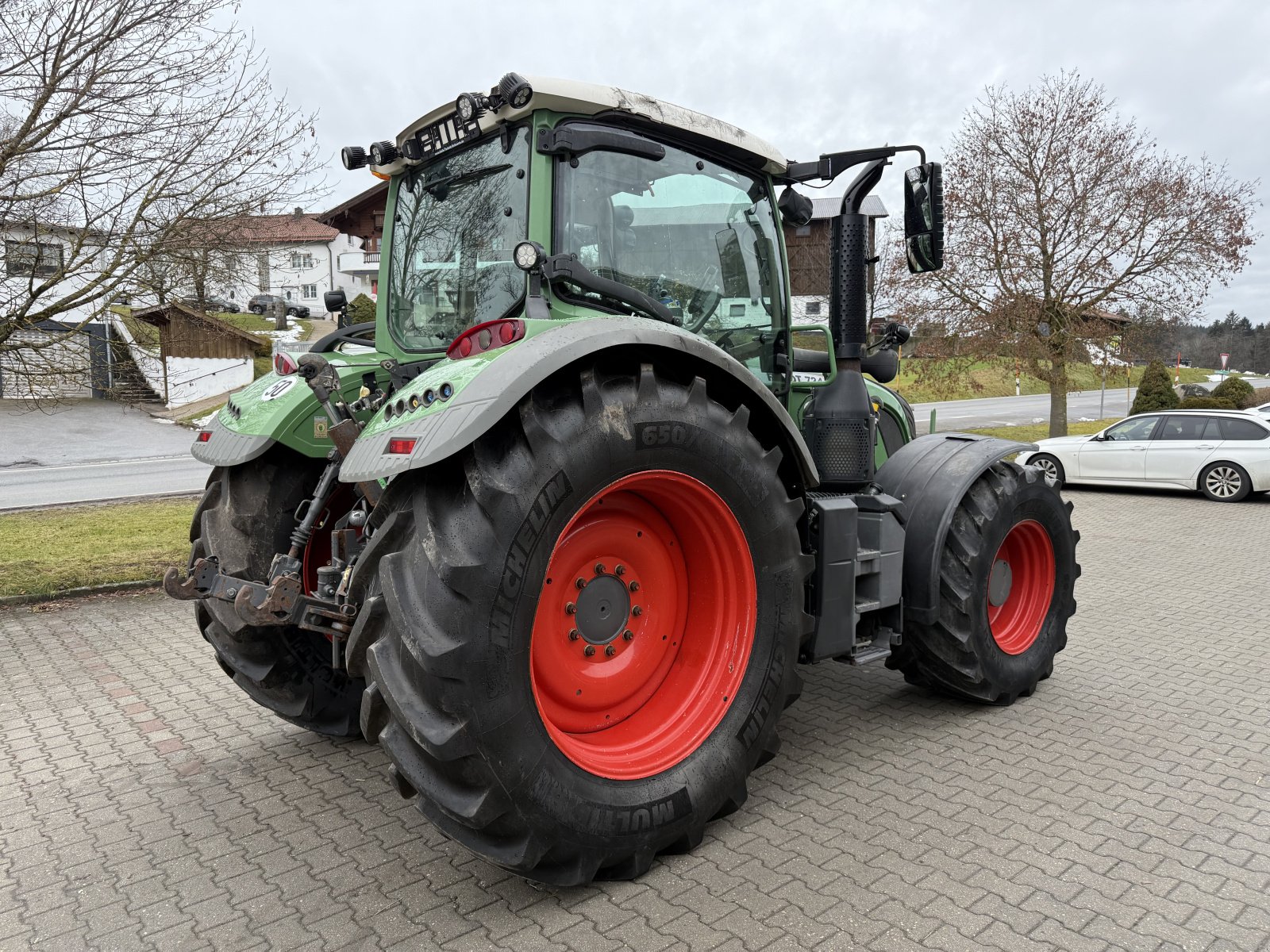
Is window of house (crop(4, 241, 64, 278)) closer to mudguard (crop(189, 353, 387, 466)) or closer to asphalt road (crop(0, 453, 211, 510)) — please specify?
mudguard (crop(189, 353, 387, 466))

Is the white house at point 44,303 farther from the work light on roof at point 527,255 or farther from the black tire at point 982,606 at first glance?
the black tire at point 982,606

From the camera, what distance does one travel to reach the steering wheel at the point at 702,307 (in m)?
3.67

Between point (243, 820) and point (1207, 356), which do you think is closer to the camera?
point (243, 820)

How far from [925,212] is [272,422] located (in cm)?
297

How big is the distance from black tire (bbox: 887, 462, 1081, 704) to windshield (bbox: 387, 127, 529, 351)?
2366 mm

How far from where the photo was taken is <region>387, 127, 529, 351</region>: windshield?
337cm

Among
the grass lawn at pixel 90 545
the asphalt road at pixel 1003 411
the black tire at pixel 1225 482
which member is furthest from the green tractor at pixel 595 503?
the asphalt road at pixel 1003 411

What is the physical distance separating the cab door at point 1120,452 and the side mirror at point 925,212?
11.9m

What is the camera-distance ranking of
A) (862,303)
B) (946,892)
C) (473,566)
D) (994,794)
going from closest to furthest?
(473,566) < (946,892) < (994,794) < (862,303)

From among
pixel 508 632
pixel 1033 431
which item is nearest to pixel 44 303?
pixel 508 632

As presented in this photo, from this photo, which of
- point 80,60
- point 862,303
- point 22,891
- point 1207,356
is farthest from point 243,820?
point 1207,356

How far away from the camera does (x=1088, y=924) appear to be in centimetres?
263

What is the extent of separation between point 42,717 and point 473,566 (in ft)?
11.4

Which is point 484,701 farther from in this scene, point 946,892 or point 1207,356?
point 1207,356
